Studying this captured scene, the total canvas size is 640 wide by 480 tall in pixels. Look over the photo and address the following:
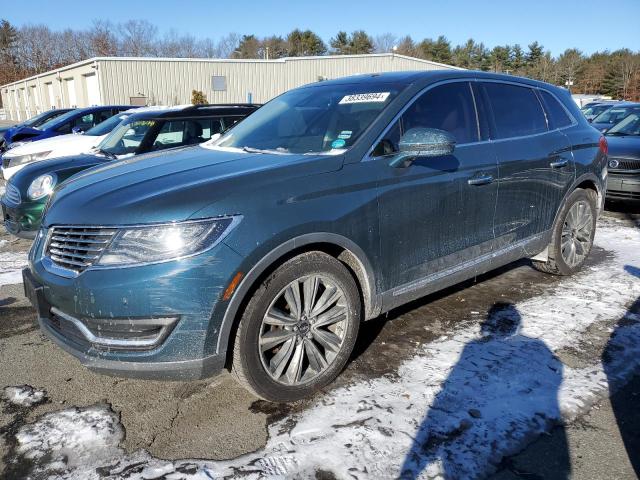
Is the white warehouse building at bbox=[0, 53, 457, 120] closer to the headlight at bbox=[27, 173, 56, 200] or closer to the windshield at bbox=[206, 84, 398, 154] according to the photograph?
the headlight at bbox=[27, 173, 56, 200]

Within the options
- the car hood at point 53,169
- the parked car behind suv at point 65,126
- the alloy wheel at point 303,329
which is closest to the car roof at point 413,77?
the alloy wheel at point 303,329

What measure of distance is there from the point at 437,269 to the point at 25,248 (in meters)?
5.17

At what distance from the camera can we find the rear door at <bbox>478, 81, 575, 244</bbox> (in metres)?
3.98

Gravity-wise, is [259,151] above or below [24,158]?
above

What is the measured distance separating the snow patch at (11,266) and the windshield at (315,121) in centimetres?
277

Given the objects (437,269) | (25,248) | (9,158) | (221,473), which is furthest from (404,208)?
(9,158)

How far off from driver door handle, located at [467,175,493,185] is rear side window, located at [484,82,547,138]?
402mm

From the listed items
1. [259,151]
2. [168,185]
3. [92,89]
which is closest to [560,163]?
[259,151]

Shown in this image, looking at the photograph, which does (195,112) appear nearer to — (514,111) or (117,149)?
(117,149)

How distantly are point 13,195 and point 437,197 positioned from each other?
4.78 meters

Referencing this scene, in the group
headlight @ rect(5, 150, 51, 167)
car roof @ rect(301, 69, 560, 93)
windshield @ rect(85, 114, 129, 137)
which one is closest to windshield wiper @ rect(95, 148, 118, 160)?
headlight @ rect(5, 150, 51, 167)

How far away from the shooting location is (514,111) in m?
4.24

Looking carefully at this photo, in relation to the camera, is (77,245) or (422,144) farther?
(422,144)

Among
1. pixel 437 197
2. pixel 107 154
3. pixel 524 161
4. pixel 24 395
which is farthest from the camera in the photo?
pixel 107 154
